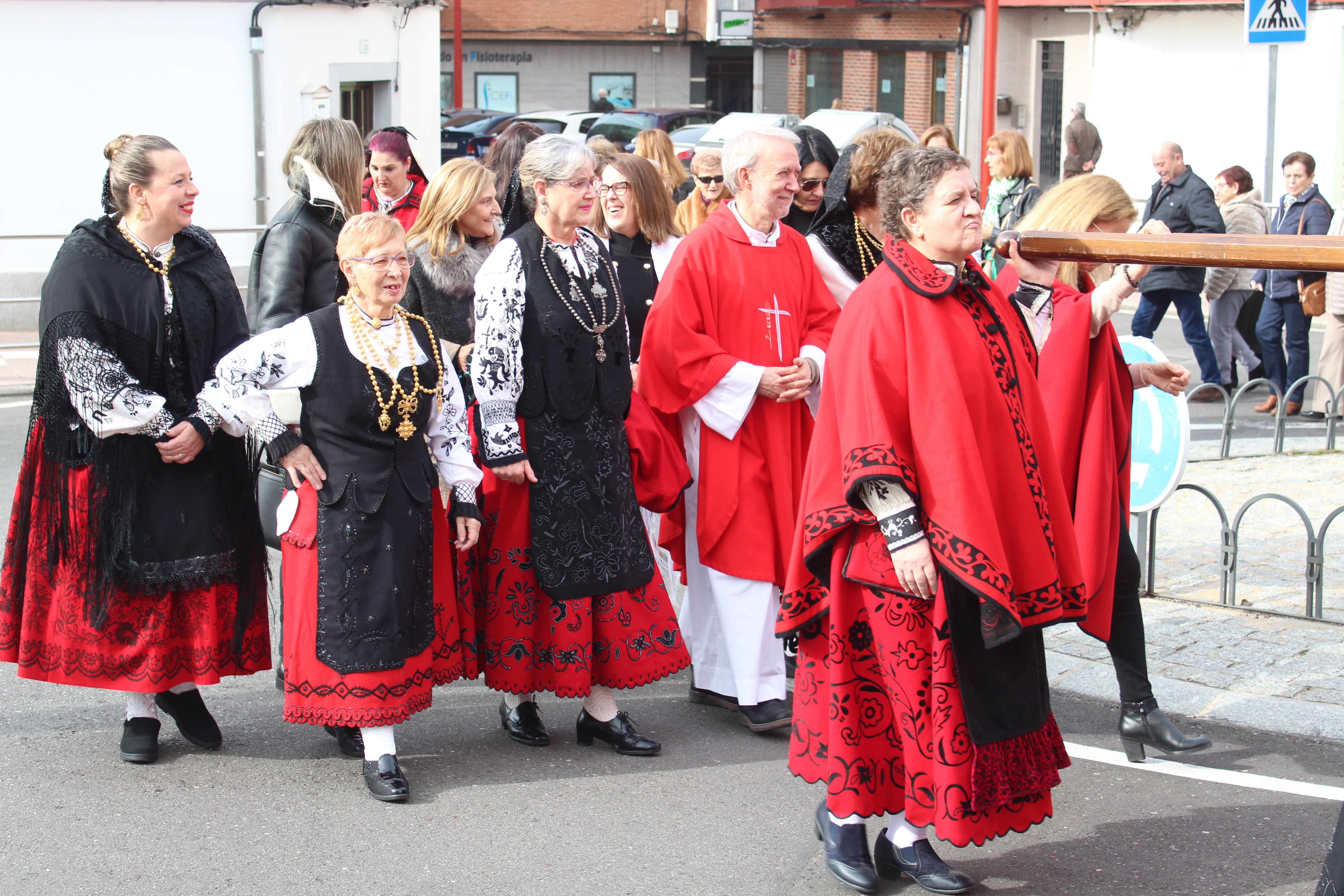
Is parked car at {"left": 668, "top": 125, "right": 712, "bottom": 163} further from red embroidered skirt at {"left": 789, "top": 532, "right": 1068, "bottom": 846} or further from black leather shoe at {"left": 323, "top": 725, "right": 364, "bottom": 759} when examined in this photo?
red embroidered skirt at {"left": 789, "top": 532, "right": 1068, "bottom": 846}

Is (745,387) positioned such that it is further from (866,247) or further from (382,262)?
(382,262)

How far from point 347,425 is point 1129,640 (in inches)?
100

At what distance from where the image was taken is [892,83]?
1332 inches

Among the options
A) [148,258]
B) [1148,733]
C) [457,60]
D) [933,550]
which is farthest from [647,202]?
[457,60]

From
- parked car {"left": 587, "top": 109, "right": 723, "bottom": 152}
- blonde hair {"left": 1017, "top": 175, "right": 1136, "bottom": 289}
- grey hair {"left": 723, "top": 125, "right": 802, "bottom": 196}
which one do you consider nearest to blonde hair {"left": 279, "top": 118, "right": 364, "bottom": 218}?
grey hair {"left": 723, "top": 125, "right": 802, "bottom": 196}

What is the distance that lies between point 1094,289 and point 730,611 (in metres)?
1.61

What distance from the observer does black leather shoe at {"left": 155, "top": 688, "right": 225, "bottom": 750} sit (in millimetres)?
4797

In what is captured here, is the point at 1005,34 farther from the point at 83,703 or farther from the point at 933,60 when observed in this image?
the point at 83,703

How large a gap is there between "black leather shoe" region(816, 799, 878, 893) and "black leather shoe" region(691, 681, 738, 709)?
1360 mm

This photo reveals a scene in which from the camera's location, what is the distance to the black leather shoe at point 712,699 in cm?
522

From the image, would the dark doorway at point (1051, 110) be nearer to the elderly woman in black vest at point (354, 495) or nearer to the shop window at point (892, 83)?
the shop window at point (892, 83)

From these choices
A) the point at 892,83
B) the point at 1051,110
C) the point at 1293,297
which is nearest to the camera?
the point at 1293,297

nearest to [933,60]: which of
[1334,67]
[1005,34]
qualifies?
[1005,34]

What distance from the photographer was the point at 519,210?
4.95 meters
